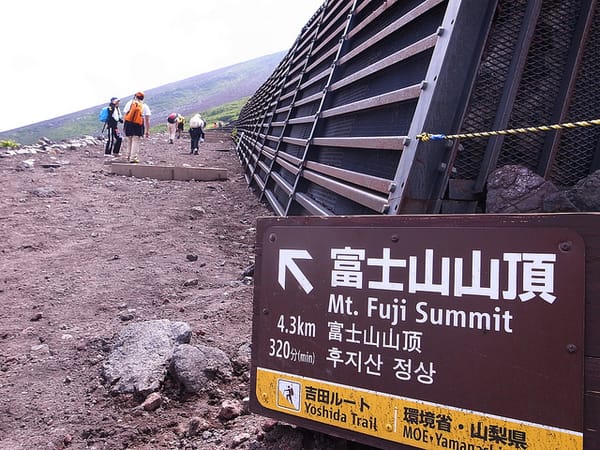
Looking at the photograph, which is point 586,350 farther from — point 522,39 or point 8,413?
point 8,413

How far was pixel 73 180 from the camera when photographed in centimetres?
1095

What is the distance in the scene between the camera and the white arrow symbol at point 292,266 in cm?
235

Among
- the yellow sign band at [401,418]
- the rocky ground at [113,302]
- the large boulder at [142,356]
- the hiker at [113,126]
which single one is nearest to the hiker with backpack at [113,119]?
the hiker at [113,126]

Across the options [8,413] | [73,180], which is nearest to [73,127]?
[73,180]

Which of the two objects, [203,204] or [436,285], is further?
[203,204]

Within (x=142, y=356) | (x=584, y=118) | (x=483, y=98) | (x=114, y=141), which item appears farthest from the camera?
(x=114, y=141)

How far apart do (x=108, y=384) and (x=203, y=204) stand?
6.19 m

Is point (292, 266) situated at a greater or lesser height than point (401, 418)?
greater

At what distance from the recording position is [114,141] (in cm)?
1639

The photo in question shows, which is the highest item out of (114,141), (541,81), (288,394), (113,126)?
(113,126)

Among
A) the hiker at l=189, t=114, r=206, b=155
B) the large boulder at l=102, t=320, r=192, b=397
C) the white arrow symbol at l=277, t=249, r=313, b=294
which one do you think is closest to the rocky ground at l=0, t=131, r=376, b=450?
the large boulder at l=102, t=320, r=192, b=397

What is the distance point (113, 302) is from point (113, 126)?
10.8m

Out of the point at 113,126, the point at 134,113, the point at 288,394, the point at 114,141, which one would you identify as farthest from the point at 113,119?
the point at 288,394

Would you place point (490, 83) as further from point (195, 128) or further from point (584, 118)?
point (195, 128)
